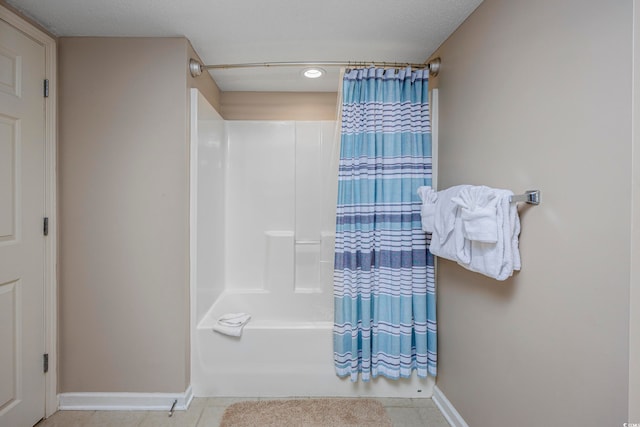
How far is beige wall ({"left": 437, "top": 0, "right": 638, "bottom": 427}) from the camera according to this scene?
2.83ft

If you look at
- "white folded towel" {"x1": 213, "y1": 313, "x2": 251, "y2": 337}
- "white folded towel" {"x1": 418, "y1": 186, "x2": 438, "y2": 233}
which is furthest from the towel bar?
"white folded towel" {"x1": 213, "y1": 313, "x2": 251, "y2": 337}

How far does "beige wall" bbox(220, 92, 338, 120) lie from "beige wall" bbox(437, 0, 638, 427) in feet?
4.26

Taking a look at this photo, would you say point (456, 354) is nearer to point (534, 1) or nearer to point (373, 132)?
point (373, 132)

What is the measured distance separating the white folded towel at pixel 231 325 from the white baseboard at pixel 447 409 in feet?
4.50

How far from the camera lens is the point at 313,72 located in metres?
2.19

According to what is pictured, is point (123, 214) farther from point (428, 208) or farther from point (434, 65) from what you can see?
point (434, 65)

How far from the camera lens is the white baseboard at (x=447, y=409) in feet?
5.50

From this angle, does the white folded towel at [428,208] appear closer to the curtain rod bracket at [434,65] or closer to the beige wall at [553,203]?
the beige wall at [553,203]

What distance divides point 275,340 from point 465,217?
1.43 m

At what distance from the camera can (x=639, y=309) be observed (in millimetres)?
809

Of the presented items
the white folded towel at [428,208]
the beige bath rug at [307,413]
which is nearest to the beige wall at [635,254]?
the white folded towel at [428,208]

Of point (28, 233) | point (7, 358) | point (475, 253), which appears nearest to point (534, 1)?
point (475, 253)

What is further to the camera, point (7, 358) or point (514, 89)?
point (7, 358)

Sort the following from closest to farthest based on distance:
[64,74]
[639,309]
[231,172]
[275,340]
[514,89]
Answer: [639,309]
[514,89]
[64,74]
[275,340]
[231,172]
